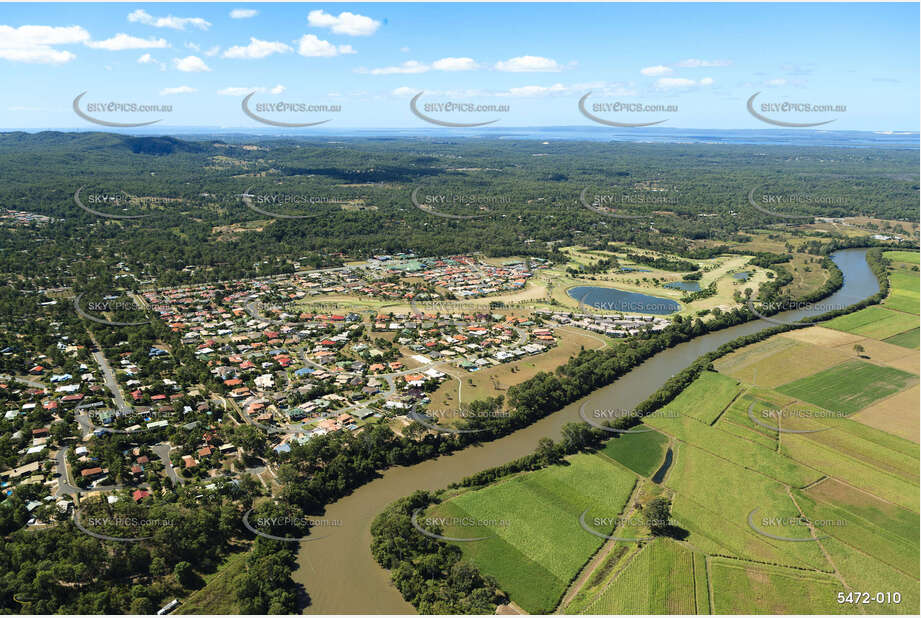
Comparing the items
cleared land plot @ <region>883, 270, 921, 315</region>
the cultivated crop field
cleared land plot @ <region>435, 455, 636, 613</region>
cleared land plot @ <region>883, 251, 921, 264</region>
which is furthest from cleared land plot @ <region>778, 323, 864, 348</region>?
cleared land plot @ <region>883, 251, 921, 264</region>

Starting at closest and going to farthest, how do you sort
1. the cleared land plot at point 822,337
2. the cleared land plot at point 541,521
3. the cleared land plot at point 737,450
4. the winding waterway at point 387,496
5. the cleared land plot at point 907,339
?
the winding waterway at point 387,496 → the cleared land plot at point 541,521 → the cleared land plot at point 737,450 → the cleared land plot at point 907,339 → the cleared land plot at point 822,337

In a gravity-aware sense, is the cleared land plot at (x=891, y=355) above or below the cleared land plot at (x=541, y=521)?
above

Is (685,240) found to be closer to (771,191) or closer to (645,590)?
(771,191)

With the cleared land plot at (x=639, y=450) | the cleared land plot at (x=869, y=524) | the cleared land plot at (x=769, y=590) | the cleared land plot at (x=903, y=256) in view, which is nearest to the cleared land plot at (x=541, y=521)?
the cleared land plot at (x=639, y=450)

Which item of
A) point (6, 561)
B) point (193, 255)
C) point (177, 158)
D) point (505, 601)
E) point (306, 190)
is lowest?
Answer: point (505, 601)

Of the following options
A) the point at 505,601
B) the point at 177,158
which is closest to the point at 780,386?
the point at 505,601

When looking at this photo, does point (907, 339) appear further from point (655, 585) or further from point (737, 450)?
point (655, 585)

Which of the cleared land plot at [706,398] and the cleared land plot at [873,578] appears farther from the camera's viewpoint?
the cleared land plot at [706,398]

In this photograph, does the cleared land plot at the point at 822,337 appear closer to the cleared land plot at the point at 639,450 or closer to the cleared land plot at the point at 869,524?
the cleared land plot at the point at 869,524
